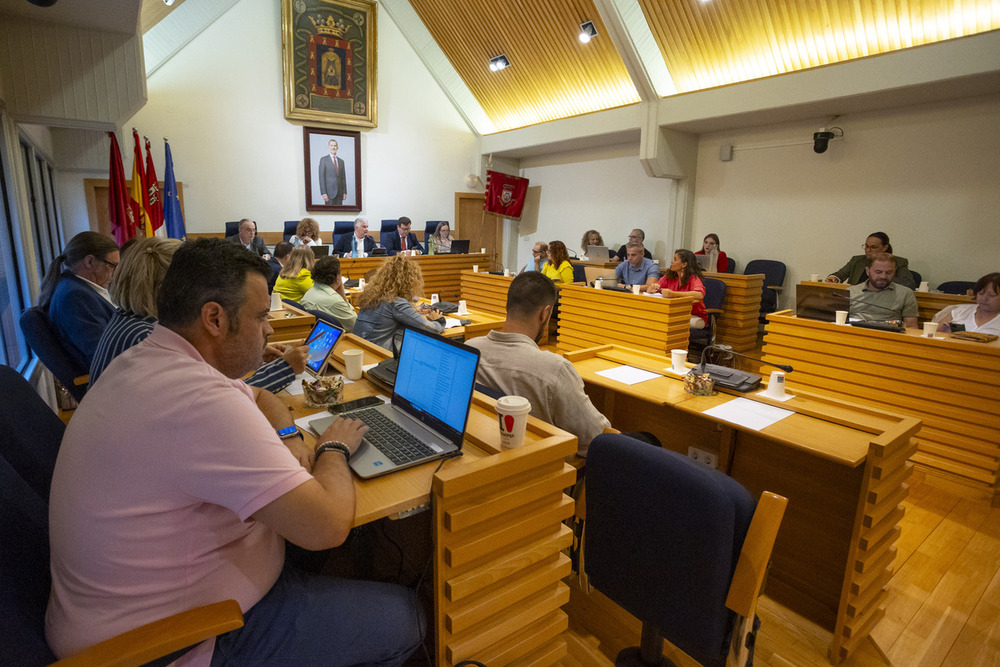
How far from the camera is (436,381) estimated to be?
1491 millimetres

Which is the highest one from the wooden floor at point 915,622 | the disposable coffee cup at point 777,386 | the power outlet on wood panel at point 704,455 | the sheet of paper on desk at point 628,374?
the disposable coffee cup at point 777,386

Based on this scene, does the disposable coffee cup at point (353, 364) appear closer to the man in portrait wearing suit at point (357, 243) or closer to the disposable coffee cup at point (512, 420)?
the disposable coffee cup at point (512, 420)

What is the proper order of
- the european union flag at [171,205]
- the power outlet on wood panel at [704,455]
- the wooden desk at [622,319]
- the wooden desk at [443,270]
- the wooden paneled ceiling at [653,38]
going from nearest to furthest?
1. the power outlet on wood panel at [704,455]
2. the wooden desk at [622,319]
3. the wooden paneled ceiling at [653,38]
4. the european union flag at [171,205]
5. the wooden desk at [443,270]

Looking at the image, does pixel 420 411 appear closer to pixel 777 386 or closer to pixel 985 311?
pixel 777 386

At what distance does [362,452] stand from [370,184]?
8432mm

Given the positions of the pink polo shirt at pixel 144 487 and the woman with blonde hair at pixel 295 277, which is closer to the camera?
the pink polo shirt at pixel 144 487

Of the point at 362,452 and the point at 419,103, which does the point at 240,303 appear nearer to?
the point at 362,452

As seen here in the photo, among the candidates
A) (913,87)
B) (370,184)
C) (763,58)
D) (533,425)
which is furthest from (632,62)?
(533,425)

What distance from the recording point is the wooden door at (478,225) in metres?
10.1

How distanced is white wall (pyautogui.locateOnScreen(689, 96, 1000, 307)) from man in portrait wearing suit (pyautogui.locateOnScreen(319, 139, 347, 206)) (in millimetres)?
5680

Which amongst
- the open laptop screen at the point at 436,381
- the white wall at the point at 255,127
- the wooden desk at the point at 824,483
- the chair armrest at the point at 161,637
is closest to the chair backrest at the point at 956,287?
the wooden desk at the point at 824,483

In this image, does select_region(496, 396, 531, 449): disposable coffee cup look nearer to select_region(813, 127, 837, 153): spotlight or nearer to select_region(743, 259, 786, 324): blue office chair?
select_region(743, 259, 786, 324): blue office chair

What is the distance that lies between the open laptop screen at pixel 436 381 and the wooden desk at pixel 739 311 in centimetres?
489

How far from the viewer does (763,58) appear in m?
5.89
